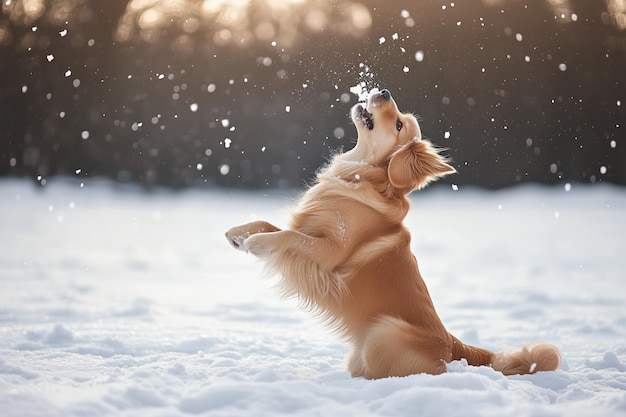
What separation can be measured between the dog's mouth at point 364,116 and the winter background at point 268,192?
826 millimetres

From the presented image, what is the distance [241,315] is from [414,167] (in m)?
2.70

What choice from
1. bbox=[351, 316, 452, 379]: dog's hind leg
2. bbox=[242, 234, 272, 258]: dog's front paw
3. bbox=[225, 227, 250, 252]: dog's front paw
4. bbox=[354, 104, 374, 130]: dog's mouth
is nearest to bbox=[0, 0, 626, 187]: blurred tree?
bbox=[354, 104, 374, 130]: dog's mouth

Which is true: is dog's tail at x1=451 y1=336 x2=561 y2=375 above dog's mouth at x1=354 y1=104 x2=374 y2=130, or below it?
below

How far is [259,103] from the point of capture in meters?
12.9

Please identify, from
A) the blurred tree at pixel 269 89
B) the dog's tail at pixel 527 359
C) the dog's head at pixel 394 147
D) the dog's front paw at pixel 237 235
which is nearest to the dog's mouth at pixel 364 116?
the dog's head at pixel 394 147

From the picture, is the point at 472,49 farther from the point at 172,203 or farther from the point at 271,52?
the point at 172,203

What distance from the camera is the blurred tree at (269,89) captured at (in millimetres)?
10914

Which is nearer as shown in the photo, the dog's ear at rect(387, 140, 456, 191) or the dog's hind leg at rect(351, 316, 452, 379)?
the dog's hind leg at rect(351, 316, 452, 379)

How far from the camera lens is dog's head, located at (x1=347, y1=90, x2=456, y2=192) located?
328 centimetres

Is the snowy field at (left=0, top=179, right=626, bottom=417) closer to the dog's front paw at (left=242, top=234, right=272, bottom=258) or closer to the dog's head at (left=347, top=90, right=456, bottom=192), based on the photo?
the dog's front paw at (left=242, top=234, right=272, bottom=258)

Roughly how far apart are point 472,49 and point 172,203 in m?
7.61

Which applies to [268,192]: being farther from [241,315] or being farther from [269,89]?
[241,315]

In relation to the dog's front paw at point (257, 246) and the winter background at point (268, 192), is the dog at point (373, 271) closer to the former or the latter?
Result: the dog's front paw at point (257, 246)

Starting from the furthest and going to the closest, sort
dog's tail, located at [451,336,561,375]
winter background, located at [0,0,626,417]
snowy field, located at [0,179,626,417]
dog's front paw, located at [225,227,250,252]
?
dog's front paw, located at [225,227,250,252]
dog's tail, located at [451,336,561,375]
winter background, located at [0,0,626,417]
snowy field, located at [0,179,626,417]
